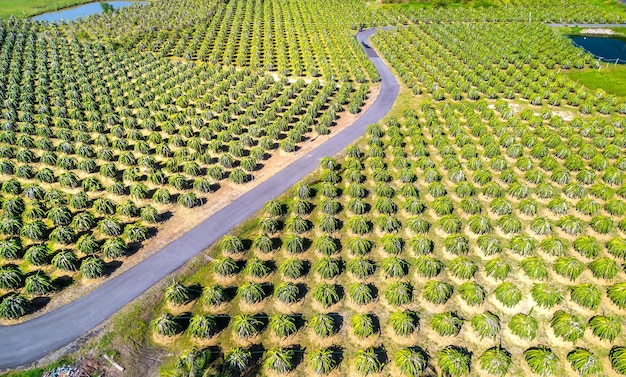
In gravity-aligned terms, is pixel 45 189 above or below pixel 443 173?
above

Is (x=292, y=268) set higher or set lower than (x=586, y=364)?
higher

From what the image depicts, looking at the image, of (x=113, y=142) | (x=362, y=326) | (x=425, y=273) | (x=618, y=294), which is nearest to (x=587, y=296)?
(x=618, y=294)

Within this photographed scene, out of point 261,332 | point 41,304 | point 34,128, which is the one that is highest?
point 34,128

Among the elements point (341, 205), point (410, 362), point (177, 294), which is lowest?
point (410, 362)

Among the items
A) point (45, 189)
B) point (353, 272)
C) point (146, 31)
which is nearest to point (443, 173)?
point (353, 272)

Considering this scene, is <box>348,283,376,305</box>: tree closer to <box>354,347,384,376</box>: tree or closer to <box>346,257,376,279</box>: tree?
<box>346,257,376,279</box>: tree

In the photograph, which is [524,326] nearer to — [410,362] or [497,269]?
[497,269]

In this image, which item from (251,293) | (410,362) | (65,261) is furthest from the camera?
(65,261)

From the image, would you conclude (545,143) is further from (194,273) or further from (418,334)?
(194,273)
